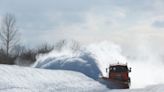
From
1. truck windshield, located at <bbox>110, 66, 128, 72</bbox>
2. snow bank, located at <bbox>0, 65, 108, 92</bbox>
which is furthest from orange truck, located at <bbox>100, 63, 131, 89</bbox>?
snow bank, located at <bbox>0, 65, 108, 92</bbox>

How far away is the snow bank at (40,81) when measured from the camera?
23653 millimetres

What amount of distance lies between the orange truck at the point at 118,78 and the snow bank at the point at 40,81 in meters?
2.69

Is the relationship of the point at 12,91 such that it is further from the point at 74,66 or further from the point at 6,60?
the point at 6,60

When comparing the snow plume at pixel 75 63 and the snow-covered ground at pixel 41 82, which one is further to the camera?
the snow plume at pixel 75 63

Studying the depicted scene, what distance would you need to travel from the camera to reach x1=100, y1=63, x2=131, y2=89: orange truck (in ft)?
125

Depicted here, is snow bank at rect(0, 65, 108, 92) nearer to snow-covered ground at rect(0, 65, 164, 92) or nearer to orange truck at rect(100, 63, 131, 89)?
snow-covered ground at rect(0, 65, 164, 92)

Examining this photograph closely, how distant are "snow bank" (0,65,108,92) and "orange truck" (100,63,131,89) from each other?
2690mm

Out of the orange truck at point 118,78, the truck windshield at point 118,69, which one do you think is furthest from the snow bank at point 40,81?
the truck windshield at point 118,69

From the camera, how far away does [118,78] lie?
134ft

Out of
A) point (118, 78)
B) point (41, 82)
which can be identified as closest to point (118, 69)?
point (118, 78)

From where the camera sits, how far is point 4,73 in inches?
1001

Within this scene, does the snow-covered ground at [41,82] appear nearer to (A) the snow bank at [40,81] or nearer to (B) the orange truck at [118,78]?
(A) the snow bank at [40,81]

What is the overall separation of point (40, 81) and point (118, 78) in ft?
48.9

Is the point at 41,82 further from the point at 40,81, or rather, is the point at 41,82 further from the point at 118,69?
the point at 118,69
